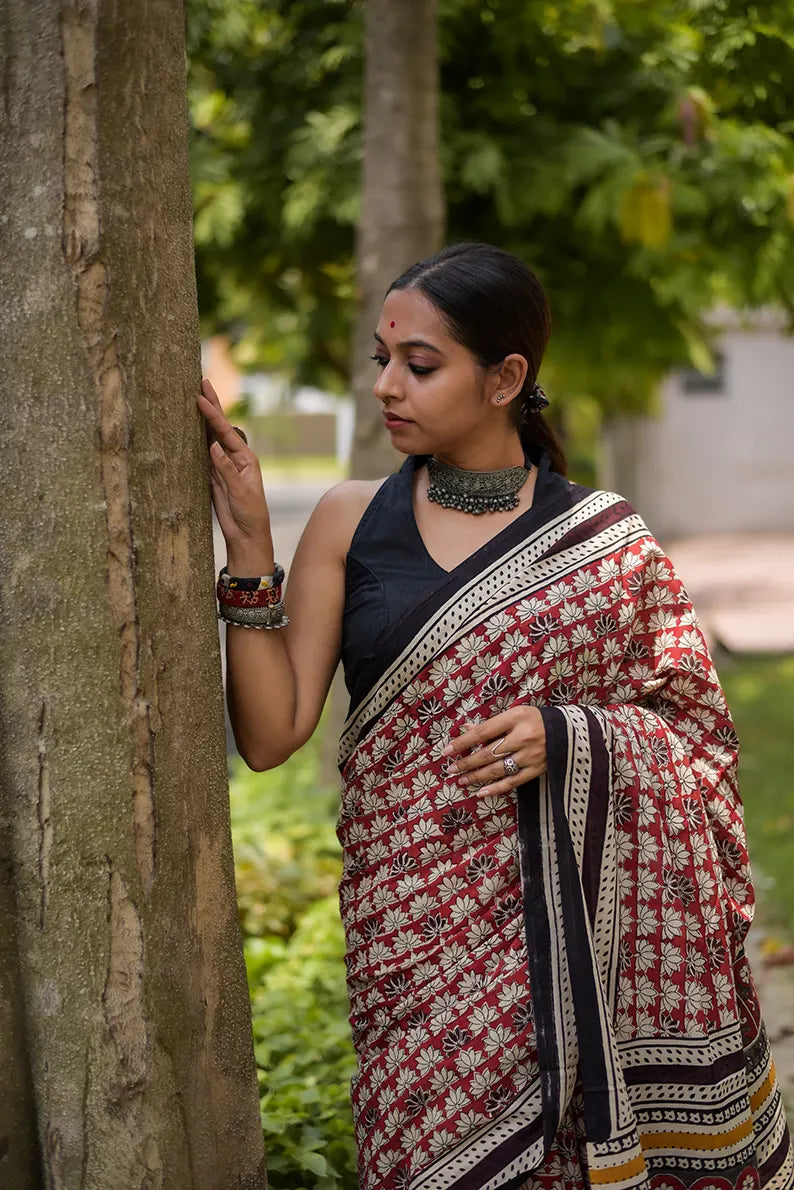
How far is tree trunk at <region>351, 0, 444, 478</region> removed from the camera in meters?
5.39

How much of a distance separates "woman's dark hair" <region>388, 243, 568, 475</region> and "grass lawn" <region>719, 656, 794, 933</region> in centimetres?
349

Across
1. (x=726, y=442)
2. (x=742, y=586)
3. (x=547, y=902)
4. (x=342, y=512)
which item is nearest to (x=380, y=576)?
(x=342, y=512)

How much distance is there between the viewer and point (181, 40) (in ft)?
6.75

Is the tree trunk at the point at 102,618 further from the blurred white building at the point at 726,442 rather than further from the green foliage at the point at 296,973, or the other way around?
the blurred white building at the point at 726,442

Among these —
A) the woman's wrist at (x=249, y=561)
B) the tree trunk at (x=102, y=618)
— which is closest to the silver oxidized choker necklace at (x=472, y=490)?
the woman's wrist at (x=249, y=561)

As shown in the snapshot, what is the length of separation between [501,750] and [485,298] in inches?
29.7

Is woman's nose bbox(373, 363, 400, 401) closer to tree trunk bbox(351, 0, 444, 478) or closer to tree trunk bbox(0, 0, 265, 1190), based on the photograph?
tree trunk bbox(0, 0, 265, 1190)

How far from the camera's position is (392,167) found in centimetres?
562

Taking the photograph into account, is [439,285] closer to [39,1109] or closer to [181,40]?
[181,40]

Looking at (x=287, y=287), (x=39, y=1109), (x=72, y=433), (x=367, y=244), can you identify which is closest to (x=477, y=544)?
(x=72, y=433)

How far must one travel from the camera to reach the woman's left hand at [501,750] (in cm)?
230

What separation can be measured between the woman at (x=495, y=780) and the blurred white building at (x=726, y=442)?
59.0 ft

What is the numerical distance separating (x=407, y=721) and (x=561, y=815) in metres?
0.30

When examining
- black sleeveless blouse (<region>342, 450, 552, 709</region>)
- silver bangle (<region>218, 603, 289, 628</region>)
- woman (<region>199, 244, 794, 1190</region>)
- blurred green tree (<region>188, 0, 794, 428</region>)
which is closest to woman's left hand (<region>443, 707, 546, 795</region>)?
woman (<region>199, 244, 794, 1190</region>)
